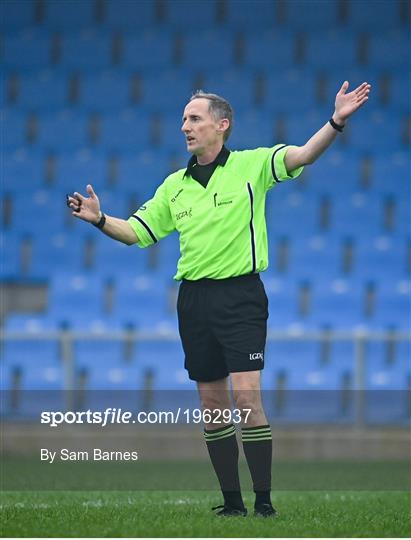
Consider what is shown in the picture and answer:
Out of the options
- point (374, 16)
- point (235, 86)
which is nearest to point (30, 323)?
point (235, 86)

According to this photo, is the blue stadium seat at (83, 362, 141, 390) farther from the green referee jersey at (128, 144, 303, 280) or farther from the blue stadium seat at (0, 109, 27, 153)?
the blue stadium seat at (0, 109, 27, 153)

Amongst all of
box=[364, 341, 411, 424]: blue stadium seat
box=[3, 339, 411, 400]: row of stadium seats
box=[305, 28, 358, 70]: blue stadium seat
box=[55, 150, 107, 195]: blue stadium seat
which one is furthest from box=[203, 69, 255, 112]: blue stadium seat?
box=[364, 341, 411, 424]: blue stadium seat

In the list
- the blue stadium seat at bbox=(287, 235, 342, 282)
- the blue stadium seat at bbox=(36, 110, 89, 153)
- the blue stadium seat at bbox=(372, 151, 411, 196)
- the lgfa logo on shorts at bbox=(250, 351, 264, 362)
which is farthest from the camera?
the blue stadium seat at bbox=(36, 110, 89, 153)

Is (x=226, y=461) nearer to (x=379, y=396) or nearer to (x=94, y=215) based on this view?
(x=94, y=215)

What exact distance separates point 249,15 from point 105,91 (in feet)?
7.42

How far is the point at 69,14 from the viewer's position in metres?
17.6

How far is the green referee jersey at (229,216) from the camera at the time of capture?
19.3 feet

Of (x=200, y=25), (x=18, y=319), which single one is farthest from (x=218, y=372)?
(x=200, y=25)

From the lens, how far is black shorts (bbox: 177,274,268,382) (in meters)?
5.80

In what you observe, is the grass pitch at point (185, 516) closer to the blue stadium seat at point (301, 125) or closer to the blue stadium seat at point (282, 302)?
the blue stadium seat at point (282, 302)

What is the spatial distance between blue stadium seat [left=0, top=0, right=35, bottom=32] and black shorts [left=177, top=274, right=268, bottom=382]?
478 inches

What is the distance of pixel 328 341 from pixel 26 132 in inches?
255

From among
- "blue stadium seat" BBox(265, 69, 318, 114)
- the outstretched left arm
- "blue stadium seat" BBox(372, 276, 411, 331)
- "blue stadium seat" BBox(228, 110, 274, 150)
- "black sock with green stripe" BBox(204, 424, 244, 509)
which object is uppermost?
"blue stadium seat" BBox(265, 69, 318, 114)

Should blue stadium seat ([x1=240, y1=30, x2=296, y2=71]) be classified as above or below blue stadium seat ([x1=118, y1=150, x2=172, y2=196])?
above
